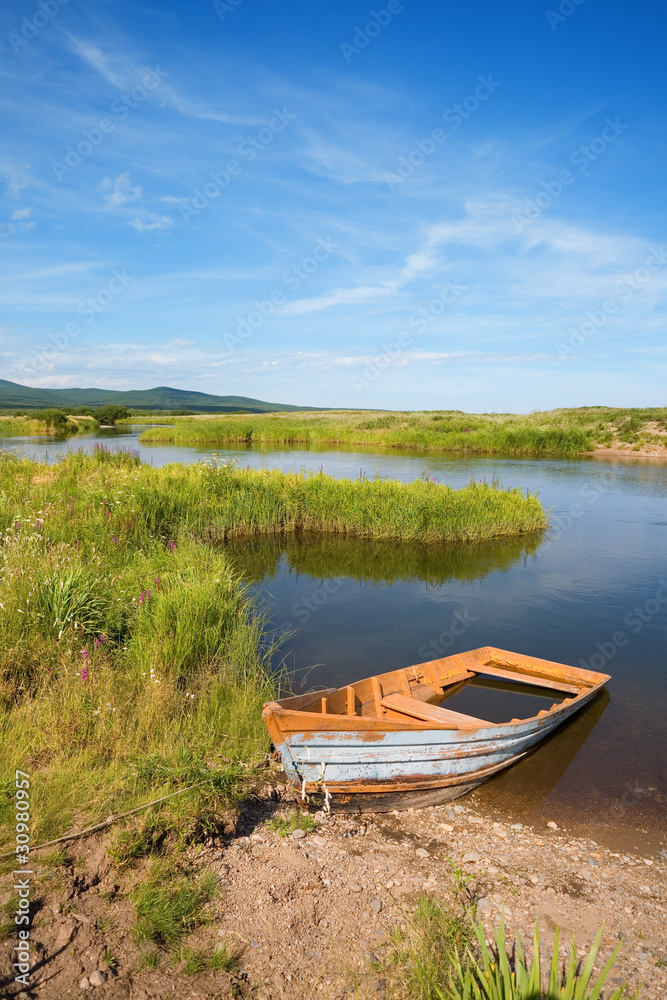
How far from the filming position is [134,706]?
5844 millimetres

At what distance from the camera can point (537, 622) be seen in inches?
435

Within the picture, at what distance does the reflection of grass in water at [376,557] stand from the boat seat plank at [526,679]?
16.0 ft

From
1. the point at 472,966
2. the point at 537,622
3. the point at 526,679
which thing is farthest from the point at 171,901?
the point at 537,622

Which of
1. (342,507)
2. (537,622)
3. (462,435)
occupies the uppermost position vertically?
(462,435)

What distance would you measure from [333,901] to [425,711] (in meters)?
2.60

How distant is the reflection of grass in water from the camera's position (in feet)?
45.4

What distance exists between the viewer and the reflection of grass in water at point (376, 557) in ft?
45.4

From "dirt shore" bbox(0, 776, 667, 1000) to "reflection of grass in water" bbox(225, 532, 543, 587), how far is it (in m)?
8.28

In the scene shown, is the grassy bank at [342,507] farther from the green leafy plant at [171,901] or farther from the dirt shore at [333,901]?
the green leafy plant at [171,901]

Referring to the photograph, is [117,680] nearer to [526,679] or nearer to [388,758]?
[388,758]

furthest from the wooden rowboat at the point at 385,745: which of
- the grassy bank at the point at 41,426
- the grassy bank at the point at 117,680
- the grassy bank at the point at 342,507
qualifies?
the grassy bank at the point at 41,426

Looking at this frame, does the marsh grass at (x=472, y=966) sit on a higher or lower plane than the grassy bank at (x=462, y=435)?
lower

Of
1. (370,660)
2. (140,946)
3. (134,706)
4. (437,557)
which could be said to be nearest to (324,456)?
(437,557)

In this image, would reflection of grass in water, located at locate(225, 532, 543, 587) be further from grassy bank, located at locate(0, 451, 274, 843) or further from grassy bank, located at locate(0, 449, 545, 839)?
grassy bank, located at locate(0, 451, 274, 843)
